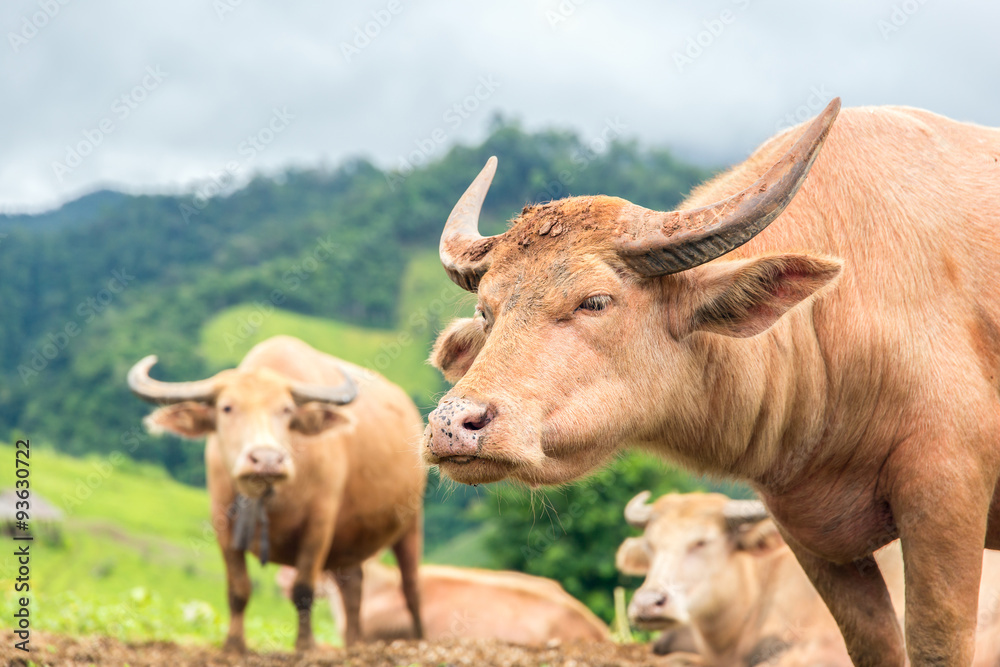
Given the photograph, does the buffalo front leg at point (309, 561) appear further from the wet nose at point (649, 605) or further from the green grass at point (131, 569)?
the wet nose at point (649, 605)

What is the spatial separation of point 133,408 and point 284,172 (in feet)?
230

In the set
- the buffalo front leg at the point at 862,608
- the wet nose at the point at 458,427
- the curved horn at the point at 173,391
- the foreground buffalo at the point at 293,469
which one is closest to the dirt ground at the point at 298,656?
the foreground buffalo at the point at 293,469

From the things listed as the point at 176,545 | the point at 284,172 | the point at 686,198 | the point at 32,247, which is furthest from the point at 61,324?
the point at 686,198

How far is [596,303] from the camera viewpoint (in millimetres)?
3486

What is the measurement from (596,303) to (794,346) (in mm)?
943

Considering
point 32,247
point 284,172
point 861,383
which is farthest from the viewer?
point 284,172

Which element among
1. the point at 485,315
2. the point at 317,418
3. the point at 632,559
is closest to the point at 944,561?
the point at 485,315

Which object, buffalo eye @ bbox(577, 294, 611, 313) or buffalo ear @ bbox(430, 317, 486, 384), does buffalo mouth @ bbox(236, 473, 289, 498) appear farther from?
buffalo eye @ bbox(577, 294, 611, 313)

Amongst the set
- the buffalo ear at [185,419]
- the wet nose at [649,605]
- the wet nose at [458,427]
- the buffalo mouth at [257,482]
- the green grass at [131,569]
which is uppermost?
the wet nose at [458,427]

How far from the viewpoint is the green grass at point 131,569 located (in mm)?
9062

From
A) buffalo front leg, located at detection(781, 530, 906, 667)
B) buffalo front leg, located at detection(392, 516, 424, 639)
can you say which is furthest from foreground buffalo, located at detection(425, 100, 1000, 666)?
buffalo front leg, located at detection(392, 516, 424, 639)

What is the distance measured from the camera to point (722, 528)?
325 inches

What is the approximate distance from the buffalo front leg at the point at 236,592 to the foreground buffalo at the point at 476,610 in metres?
2.59

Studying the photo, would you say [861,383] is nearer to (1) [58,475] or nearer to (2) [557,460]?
(2) [557,460]
